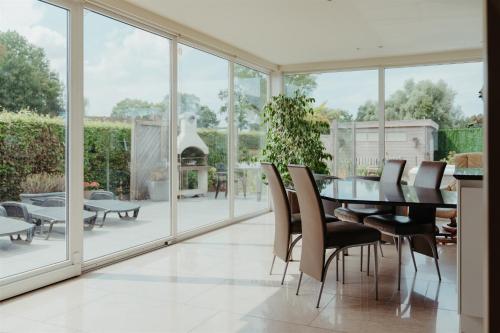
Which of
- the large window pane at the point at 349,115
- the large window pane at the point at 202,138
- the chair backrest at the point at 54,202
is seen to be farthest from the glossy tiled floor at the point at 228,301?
the large window pane at the point at 349,115

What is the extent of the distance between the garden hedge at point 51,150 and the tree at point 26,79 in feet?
0.28

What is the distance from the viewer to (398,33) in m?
5.50

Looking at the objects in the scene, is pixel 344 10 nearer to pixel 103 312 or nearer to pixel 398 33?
pixel 398 33

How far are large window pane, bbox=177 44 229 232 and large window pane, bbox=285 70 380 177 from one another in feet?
6.49

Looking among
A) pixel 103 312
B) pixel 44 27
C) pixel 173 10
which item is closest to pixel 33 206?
pixel 103 312

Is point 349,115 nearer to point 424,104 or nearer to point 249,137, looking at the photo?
point 424,104

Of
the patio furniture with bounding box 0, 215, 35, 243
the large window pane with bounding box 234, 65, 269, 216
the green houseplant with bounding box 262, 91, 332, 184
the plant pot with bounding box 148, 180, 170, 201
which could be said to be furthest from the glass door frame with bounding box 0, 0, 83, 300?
the green houseplant with bounding box 262, 91, 332, 184

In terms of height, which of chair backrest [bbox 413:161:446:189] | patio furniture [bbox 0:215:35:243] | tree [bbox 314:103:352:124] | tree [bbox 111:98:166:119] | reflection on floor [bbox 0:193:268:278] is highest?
tree [bbox 314:103:352:124]

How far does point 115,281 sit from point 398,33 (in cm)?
454

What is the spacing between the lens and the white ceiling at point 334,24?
4.39m

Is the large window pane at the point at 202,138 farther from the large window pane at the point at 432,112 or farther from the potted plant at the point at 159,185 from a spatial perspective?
the large window pane at the point at 432,112

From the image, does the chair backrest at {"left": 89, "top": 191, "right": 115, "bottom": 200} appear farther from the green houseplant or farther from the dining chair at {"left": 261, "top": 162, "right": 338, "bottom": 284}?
the green houseplant

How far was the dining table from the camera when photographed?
2811 millimetres

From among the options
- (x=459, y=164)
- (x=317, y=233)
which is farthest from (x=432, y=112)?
(x=317, y=233)
